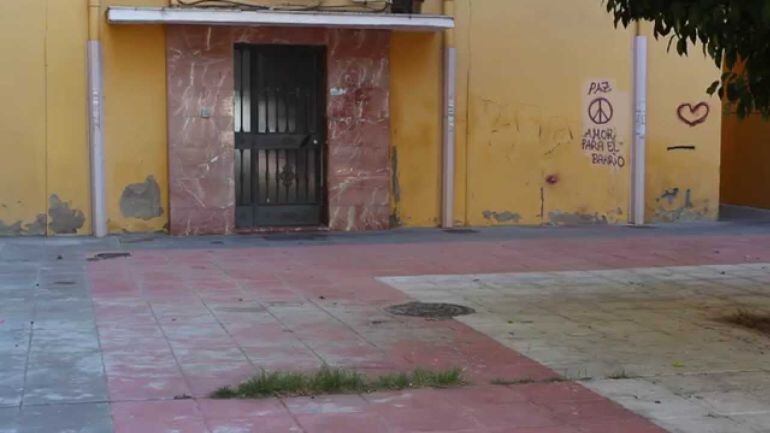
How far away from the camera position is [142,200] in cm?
1399

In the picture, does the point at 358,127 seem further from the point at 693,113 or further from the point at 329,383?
the point at 329,383

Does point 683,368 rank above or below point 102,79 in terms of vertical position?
below

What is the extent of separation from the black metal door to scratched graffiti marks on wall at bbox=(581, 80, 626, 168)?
13.7 ft

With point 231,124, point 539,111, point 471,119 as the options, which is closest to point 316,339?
point 231,124

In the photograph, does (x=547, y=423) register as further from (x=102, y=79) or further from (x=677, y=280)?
(x=102, y=79)

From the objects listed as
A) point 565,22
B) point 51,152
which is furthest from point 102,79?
point 565,22

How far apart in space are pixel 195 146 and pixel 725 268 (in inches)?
280

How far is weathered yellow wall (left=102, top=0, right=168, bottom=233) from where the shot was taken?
13695 millimetres

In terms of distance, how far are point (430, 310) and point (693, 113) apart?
8760mm

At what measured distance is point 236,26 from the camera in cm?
1382

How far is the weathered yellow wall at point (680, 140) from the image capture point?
627 inches

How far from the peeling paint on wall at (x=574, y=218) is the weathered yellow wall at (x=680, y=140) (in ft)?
2.92

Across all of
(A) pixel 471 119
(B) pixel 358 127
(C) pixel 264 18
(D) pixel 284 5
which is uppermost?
(D) pixel 284 5

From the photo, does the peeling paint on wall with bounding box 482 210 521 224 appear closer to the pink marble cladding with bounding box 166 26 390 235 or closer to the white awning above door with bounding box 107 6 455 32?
the pink marble cladding with bounding box 166 26 390 235
